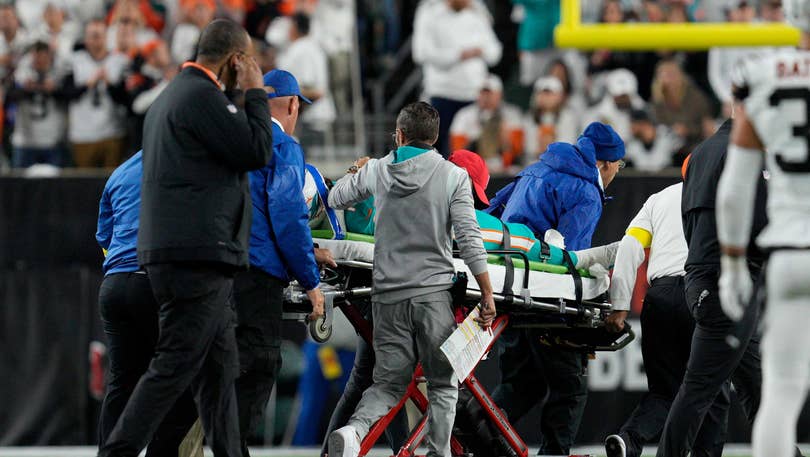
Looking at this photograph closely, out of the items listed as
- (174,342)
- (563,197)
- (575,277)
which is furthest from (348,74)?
(174,342)

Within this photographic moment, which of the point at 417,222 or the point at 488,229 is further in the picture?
the point at 488,229

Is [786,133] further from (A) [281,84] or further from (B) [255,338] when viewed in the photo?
(A) [281,84]

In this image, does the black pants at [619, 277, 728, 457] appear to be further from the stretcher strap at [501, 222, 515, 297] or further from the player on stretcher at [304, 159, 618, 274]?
the stretcher strap at [501, 222, 515, 297]

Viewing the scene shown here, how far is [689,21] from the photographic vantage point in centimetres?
1135

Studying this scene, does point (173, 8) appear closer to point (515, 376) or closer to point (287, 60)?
point (287, 60)

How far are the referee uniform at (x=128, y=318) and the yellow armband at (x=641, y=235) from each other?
8.17ft

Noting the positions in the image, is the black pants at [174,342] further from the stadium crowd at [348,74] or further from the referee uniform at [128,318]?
the stadium crowd at [348,74]

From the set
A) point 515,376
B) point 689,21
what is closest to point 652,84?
point 689,21

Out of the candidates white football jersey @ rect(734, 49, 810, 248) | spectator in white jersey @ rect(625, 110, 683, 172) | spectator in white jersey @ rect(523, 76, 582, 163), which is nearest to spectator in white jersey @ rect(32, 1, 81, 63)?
spectator in white jersey @ rect(523, 76, 582, 163)

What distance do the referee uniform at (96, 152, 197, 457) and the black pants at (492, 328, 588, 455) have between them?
2.13 m

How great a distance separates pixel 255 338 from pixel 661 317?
2347mm

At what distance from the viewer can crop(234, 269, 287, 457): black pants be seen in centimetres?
643

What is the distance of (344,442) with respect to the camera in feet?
21.2

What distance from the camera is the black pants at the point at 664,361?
25.0 ft
